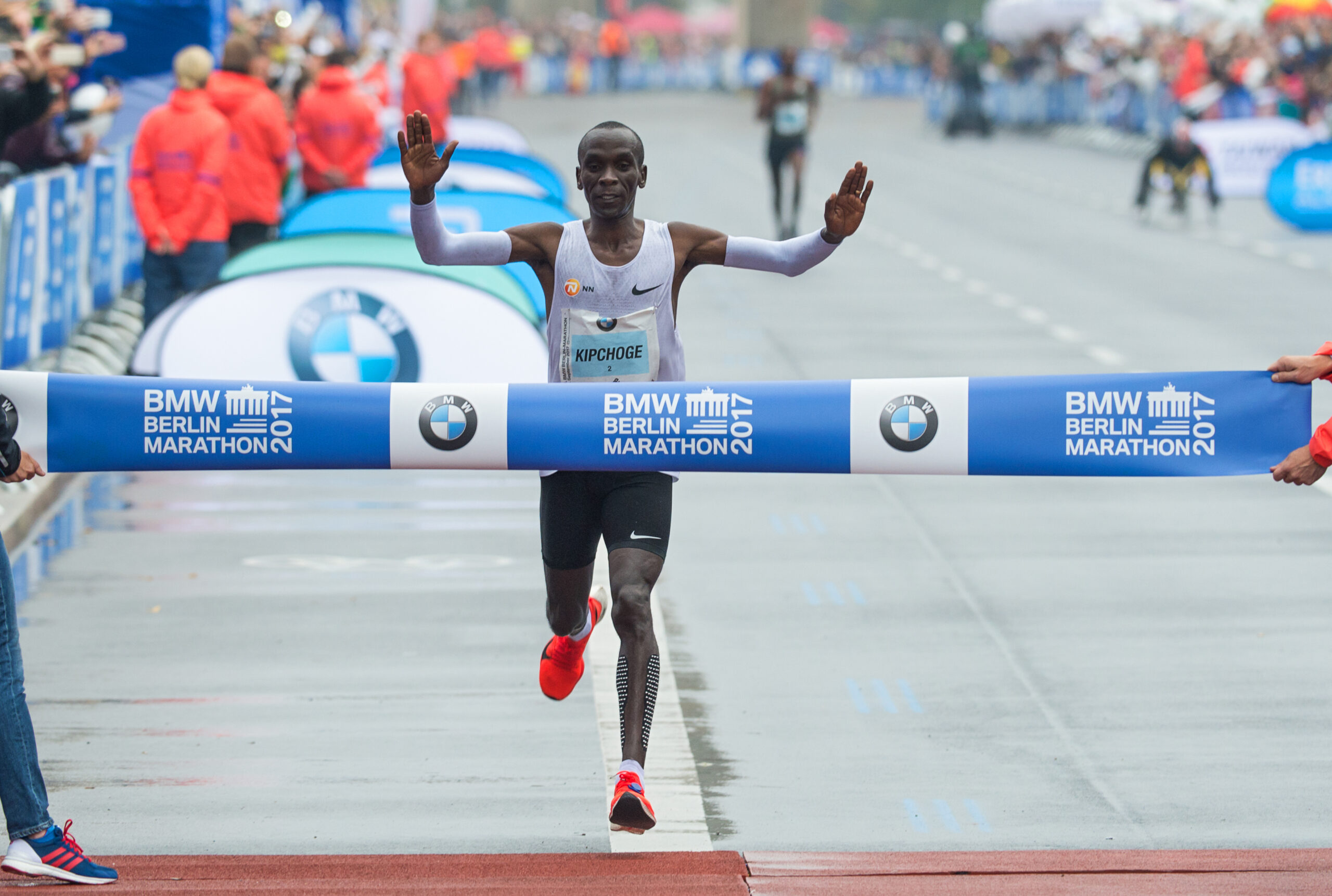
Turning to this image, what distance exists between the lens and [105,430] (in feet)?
20.2

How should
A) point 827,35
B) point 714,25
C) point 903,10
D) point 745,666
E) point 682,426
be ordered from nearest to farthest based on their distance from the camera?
point 682,426
point 745,666
point 714,25
point 827,35
point 903,10

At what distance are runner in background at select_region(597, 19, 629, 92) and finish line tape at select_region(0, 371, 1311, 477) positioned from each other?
6475cm

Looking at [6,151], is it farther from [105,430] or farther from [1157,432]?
[1157,432]

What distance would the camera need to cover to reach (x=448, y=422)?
20.2ft

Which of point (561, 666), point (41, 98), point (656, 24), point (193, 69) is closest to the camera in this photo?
point (561, 666)

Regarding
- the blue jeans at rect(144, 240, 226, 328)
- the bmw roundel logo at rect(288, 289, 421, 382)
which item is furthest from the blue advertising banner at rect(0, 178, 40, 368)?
the bmw roundel logo at rect(288, 289, 421, 382)

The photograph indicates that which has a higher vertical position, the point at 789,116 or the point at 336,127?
the point at 789,116

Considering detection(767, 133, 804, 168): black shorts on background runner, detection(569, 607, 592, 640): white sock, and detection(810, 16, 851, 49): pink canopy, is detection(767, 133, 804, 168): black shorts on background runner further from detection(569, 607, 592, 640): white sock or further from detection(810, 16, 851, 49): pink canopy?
detection(810, 16, 851, 49): pink canopy

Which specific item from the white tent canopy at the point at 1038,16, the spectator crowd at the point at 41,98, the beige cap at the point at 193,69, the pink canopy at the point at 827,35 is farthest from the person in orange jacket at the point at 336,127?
the pink canopy at the point at 827,35

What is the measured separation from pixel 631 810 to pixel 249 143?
10.1 m

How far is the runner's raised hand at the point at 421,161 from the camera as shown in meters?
5.54

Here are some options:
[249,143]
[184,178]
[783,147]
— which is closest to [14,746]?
[184,178]

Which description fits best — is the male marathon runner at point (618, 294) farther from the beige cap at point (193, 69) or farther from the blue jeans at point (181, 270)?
the blue jeans at point (181, 270)

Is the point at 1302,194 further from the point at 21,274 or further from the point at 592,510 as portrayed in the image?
the point at 592,510
